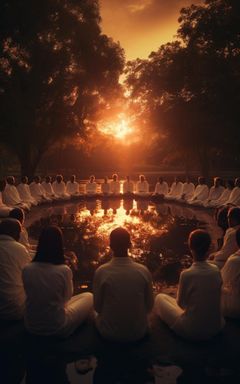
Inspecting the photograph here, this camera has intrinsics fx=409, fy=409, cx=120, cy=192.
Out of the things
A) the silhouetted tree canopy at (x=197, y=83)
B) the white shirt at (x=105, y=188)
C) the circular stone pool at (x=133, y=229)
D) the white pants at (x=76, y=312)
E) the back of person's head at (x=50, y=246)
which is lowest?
the circular stone pool at (x=133, y=229)

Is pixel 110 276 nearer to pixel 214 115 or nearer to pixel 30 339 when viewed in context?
pixel 30 339

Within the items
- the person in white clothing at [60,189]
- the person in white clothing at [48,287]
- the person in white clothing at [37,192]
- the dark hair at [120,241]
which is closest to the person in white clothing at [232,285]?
the dark hair at [120,241]

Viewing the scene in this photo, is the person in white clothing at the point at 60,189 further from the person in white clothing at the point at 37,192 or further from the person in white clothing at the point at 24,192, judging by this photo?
the person in white clothing at the point at 24,192

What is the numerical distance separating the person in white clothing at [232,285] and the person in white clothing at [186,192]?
14226mm

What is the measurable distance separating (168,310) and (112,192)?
56.0 ft

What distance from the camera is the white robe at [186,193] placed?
773 inches

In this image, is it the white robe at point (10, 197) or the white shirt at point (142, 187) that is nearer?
the white robe at point (10, 197)

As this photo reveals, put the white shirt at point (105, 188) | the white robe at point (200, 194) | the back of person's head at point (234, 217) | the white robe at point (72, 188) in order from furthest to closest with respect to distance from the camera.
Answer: the white shirt at point (105, 188)
the white robe at point (72, 188)
the white robe at point (200, 194)
the back of person's head at point (234, 217)

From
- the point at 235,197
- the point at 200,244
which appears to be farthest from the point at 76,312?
the point at 235,197

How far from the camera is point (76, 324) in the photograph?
5.08 metres

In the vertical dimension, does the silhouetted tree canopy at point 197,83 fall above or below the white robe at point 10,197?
above

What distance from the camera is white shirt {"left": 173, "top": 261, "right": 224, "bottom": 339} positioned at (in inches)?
180

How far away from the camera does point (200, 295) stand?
15.0 ft

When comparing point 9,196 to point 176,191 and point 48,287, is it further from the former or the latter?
point 48,287
